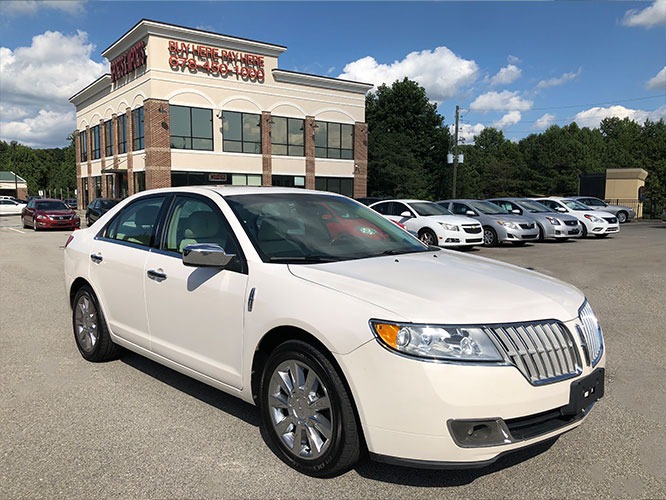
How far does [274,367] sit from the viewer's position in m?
3.18

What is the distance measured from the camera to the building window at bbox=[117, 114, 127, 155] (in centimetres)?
3838

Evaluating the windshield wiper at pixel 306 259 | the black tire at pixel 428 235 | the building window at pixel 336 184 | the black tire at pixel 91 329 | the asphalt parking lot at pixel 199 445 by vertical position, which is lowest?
the asphalt parking lot at pixel 199 445

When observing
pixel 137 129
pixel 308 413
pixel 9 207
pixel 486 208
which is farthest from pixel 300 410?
pixel 9 207

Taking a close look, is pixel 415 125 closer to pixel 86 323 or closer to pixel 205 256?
pixel 86 323

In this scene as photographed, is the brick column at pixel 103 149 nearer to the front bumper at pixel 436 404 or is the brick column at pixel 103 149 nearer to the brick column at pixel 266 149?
the brick column at pixel 266 149

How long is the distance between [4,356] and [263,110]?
34674 mm

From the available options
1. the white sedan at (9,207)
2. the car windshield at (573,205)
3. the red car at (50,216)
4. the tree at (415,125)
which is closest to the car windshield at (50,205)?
the red car at (50,216)

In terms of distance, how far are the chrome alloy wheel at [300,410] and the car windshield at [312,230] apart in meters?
0.74

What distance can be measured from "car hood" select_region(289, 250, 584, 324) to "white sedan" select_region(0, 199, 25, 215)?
44908 millimetres

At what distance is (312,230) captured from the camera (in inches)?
155

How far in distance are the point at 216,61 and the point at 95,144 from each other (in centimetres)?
1705

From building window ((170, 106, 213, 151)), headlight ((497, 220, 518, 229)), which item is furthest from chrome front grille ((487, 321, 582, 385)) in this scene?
building window ((170, 106, 213, 151))

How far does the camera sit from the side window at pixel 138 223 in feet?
14.6

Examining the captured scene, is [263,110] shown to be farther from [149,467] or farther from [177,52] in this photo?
[149,467]
